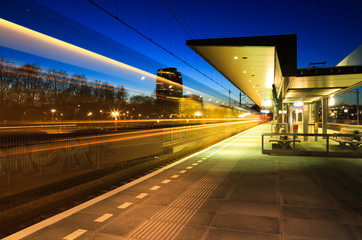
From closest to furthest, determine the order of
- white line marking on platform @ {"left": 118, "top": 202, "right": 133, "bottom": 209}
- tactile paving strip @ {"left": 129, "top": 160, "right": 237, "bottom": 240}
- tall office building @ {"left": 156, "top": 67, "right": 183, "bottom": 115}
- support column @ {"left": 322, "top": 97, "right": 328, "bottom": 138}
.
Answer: tactile paving strip @ {"left": 129, "top": 160, "right": 237, "bottom": 240}
white line marking on platform @ {"left": 118, "top": 202, "right": 133, "bottom": 209}
support column @ {"left": 322, "top": 97, "right": 328, "bottom": 138}
tall office building @ {"left": 156, "top": 67, "right": 183, "bottom": 115}

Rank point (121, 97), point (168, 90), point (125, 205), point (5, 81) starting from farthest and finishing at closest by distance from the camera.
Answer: point (121, 97), point (168, 90), point (5, 81), point (125, 205)

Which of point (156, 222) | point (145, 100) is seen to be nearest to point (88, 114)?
point (145, 100)

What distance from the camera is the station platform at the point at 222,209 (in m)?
3.65

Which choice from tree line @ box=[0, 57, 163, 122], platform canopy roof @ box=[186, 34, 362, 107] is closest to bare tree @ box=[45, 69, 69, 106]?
tree line @ box=[0, 57, 163, 122]

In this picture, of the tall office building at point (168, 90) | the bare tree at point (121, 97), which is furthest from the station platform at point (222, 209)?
the bare tree at point (121, 97)

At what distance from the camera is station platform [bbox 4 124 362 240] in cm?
365

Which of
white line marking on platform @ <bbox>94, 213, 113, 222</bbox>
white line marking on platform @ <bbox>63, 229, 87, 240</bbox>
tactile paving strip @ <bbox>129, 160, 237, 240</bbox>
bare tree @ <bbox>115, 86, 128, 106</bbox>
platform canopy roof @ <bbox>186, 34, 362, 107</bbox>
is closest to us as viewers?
Result: white line marking on platform @ <bbox>63, 229, 87, 240</bbox>

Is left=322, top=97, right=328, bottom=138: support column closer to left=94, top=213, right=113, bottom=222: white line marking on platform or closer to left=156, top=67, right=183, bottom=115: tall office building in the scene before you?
left=94, top=213, right=113, bottom=222: white line marking on platform

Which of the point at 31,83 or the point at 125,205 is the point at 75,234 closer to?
the point at 125,205

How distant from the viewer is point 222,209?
4625 mm

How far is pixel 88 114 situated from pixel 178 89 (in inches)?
850

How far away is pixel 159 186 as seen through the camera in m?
6.29

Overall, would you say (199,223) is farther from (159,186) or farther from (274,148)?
(274,148)

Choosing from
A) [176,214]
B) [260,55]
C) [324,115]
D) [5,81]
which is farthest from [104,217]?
[5,81]
